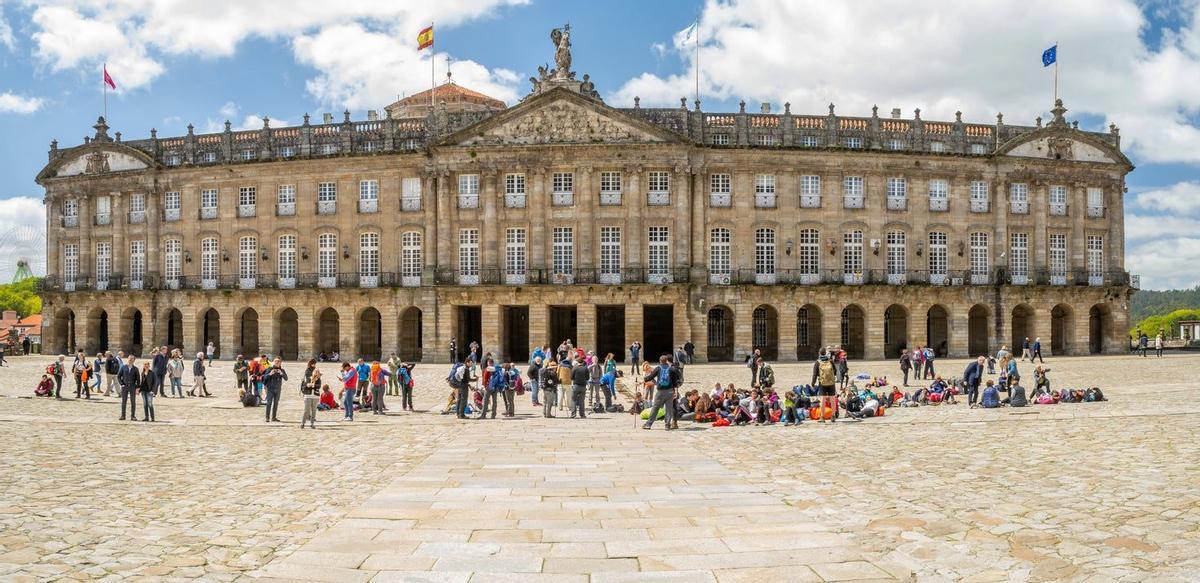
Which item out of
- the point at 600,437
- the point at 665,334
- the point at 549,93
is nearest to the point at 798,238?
the point at 665,334

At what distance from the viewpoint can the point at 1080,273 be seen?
A: 4725 centimetres

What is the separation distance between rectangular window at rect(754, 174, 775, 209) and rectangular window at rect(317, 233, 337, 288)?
908 inches

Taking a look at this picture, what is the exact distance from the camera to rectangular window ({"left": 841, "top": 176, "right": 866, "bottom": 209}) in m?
45.2

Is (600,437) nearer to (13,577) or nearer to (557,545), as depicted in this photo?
(557,545)

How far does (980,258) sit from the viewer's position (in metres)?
46.5

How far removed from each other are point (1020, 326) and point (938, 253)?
7.07m

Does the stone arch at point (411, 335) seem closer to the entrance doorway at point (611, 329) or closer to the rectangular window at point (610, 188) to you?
the entrance doorway at point (611, 329)

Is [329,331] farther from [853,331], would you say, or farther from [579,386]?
[579,386]

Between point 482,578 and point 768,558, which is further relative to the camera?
point 768,558

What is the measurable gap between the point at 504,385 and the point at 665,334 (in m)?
26.8

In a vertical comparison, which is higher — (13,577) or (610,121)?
(610,121)

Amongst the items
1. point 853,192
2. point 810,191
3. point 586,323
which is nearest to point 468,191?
point 586,323

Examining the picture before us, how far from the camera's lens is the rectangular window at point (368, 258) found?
4575 cm

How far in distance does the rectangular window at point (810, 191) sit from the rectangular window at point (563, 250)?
40.9 feet
